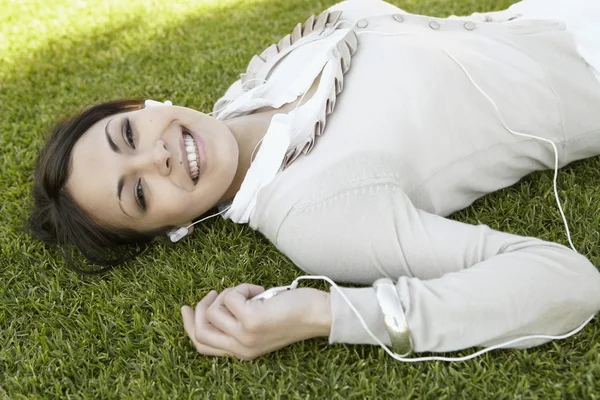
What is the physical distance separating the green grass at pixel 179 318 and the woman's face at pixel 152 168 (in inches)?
7.8

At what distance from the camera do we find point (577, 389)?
1.49 metres

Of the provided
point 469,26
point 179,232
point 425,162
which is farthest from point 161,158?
point 469,26

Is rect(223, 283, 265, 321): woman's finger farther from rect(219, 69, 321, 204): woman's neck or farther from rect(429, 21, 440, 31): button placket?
rect(429, 21, 440, 31): button placket

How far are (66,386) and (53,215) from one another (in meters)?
0.68

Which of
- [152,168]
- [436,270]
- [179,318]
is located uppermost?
[152,168]

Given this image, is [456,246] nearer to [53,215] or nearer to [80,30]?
[53,215]

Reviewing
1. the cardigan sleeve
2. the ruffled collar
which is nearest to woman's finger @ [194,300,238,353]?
the cardigan sleeve

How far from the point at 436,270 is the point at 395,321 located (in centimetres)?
24

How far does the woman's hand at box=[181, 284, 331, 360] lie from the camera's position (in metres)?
1.59

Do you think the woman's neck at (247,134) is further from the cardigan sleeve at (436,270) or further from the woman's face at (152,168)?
the cardigan sleeve at (436,270)

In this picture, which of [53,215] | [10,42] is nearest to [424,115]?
[53,215]

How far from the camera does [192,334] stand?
5.76 feet

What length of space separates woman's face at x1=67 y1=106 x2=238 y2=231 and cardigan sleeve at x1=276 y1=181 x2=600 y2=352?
360 millimetres

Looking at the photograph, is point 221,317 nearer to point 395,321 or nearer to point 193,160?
point 395,321
